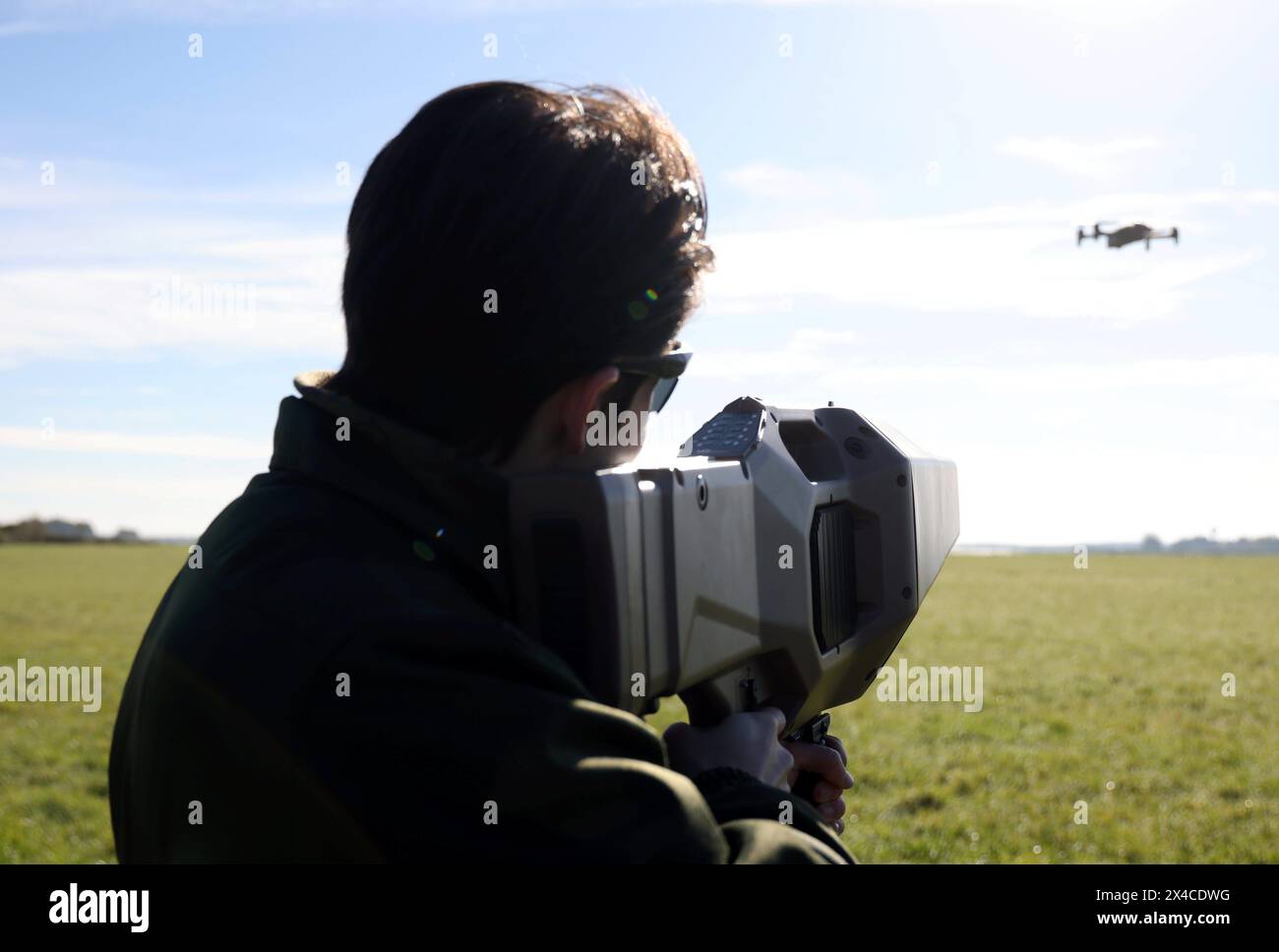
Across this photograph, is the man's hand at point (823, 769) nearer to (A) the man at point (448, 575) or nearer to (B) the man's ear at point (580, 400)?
(A) the man at point (448, 575)

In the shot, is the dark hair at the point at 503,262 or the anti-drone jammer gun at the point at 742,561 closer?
the anti-drone jammer gun at the point at 742,561

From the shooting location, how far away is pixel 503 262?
1885 millimetres

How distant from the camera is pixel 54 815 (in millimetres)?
8391

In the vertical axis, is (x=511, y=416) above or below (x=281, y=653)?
above

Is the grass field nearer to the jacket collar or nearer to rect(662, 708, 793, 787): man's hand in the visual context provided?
rect(662, 708, 793, 787): man's hand

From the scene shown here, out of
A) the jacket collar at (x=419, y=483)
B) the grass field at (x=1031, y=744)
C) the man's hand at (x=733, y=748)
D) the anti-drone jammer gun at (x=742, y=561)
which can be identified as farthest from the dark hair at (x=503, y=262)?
the grass field at (x=1031, y=744)

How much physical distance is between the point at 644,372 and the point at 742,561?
18.7 inches

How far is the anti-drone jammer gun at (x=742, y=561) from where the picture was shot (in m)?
1.75

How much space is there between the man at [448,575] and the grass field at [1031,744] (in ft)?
20.1

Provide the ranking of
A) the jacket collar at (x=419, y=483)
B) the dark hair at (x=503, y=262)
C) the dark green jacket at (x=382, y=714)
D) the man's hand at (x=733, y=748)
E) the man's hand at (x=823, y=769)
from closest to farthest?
the dark green jacket at (x=382, y=714)
the jacket collar at (x=419, y=483)
the dark hair at (x=503, y=262)
the man's hand at (x=733, y=748)
the man's hand at (x=823, y=769)
